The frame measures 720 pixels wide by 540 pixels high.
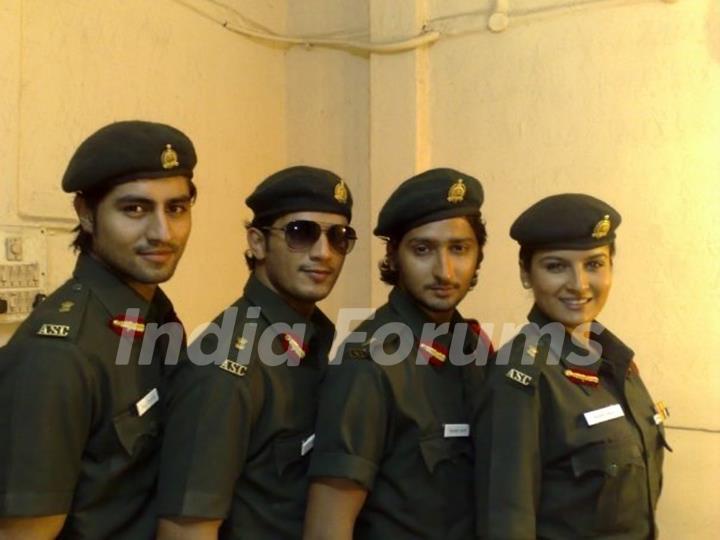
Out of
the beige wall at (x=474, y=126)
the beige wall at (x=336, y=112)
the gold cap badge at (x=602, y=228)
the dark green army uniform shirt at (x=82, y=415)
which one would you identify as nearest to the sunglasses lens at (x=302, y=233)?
the dark green army uniform shirt at (x=82, y=415)

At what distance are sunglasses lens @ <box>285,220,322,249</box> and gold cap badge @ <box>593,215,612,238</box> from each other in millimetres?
591

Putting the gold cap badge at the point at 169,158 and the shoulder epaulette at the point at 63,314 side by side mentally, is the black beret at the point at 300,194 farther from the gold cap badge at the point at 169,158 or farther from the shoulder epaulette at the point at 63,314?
the shoulder epaulette at the point at 63,314

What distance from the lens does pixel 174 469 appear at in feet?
4.18

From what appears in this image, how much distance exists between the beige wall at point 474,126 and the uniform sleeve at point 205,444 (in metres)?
0.90

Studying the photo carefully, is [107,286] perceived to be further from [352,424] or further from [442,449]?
[442,449]

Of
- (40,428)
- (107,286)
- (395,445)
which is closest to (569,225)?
A: (395,445)

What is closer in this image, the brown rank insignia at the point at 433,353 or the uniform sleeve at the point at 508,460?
the uniform sleeve at the point at 508,460

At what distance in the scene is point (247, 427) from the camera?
1.33 metres

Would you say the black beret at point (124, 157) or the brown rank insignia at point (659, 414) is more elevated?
the black beret at point (124, 157)

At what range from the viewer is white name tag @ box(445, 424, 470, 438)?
1.45 metres

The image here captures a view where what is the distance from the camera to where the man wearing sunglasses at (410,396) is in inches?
53.2

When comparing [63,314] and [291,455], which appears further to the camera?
[291,455]

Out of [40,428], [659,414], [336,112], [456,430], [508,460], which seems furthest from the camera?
[336,112]

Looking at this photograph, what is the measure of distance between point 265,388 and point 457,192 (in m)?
0.58
